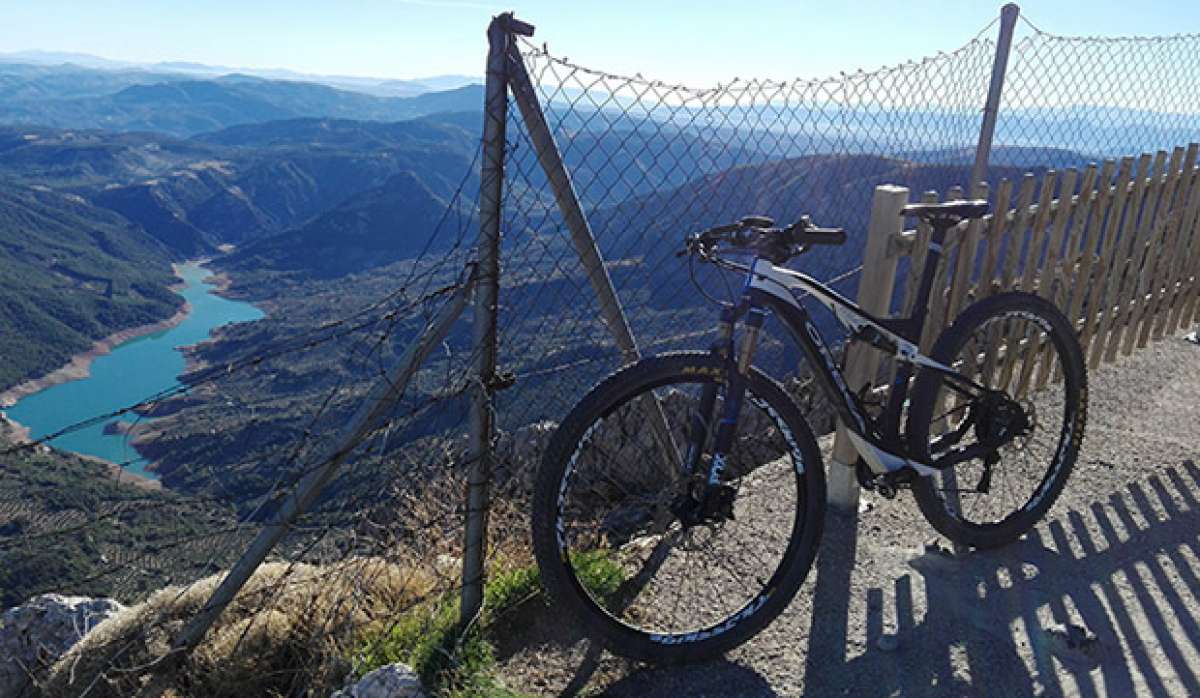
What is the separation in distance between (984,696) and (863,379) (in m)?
1.59

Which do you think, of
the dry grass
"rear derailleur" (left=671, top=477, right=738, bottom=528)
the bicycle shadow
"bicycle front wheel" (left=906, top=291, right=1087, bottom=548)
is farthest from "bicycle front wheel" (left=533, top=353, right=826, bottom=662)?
the dry grass

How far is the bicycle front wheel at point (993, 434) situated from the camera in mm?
3578

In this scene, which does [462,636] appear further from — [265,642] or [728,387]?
[728,387]

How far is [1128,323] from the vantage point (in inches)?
244

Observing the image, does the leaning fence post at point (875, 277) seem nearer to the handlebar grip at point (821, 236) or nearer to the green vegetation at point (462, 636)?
the handlebar grip at point (821, 236)

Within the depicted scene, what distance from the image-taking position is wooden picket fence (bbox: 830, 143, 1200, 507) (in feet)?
13.2

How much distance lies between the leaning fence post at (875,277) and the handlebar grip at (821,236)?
950 millimetres

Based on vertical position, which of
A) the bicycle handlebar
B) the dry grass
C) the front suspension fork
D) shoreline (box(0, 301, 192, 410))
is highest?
the bicycle handlebar

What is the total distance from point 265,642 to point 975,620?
2.96 metres

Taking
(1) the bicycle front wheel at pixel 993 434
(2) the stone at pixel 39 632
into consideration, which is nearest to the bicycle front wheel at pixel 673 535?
(1) the bicycle front wheel at pixel 993 434

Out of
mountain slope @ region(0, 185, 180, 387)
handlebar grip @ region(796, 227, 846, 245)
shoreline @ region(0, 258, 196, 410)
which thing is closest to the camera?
handlebar grip @ region(796, 227, 846, 245)

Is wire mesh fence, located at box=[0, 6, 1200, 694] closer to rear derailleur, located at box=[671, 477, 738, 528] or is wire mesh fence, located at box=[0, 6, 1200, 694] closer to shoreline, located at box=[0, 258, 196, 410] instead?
rear derailleur, located at box=[671, 477, 738, 528]

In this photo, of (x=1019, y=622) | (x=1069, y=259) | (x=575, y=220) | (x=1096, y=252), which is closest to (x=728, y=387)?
(x=575, y=220)

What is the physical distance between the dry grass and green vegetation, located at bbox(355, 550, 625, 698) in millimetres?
165
